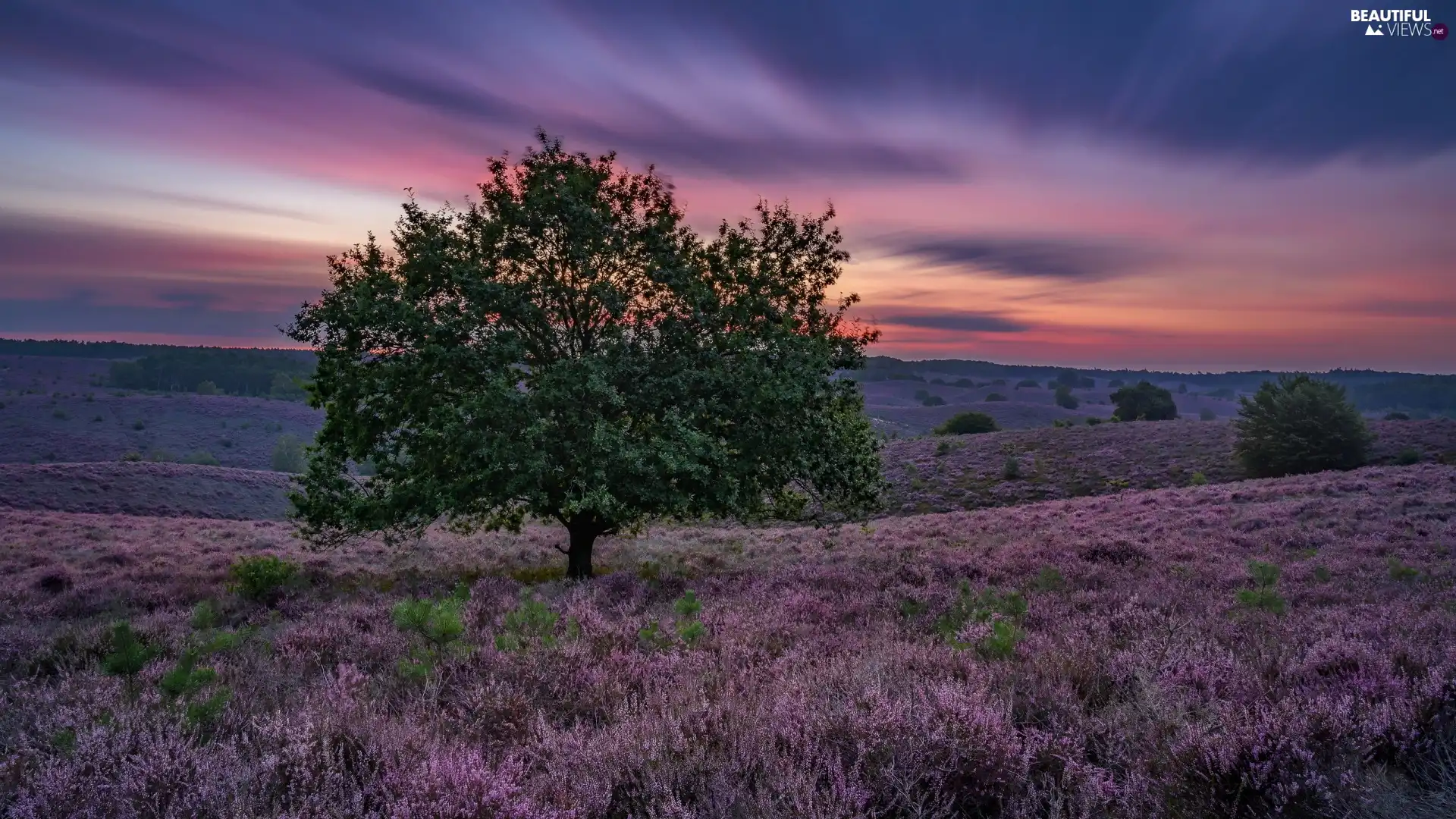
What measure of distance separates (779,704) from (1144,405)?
90.6m

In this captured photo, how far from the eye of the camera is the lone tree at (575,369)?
12.5 metres

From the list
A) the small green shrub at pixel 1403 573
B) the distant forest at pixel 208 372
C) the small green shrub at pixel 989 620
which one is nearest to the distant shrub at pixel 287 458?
the distant forest at pixel 208 372

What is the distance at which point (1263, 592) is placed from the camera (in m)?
8.95

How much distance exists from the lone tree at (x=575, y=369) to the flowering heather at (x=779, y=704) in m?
2.55

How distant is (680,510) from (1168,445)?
53.1m

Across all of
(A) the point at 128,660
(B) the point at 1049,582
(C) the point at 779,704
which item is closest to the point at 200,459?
(A) the point at 128,660

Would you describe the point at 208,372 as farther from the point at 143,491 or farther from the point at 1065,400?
the point at 1065,400

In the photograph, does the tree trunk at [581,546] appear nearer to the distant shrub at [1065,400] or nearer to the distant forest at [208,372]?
the distant forest at [208,372]

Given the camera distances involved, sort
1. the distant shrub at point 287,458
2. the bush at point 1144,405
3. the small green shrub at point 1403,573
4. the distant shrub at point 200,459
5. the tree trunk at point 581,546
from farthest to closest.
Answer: the distant shrub at point 287,458
the distant shrub at point 200,459
the bush at point 1144,405
the tree trunk at point 581,546
the small green shrub at point 1403,573

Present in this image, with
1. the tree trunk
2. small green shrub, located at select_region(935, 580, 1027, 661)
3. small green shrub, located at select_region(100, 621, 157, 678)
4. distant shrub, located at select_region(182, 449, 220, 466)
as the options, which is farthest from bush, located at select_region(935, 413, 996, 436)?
distant shrub, located at select_region(182, 449, 220, 466)

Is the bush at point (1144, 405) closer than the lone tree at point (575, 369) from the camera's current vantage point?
No

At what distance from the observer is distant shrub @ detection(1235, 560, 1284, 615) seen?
8.07 meters

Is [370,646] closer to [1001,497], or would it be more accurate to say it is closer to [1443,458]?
[1001,497]

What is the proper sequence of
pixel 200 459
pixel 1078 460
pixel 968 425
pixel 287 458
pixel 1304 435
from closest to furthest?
1. pixel 1304 435
2. pixel 1078 460
3. pixel 968 425
4. pixel 200 459
5. pixel 287 458
